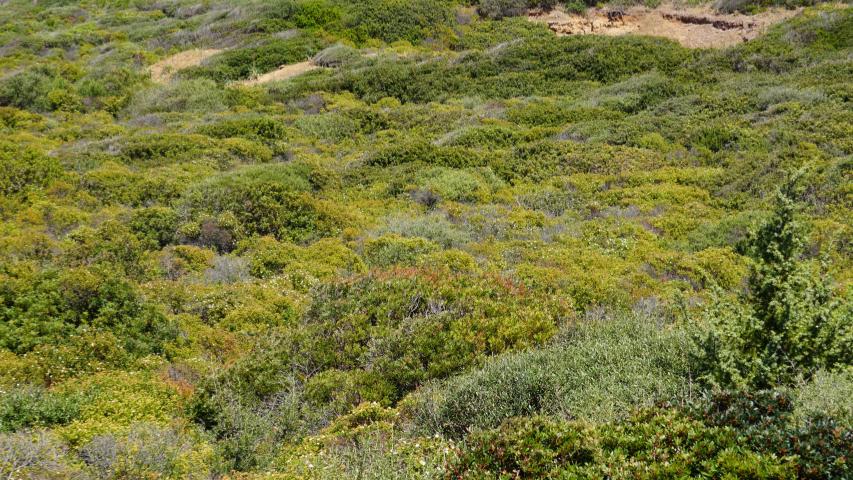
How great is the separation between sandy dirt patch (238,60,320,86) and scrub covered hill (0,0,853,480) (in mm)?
3114

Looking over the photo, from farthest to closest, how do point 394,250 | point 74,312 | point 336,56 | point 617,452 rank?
1. point 336,56
2. point 394,250
3. point 74,312
4. point 617,452

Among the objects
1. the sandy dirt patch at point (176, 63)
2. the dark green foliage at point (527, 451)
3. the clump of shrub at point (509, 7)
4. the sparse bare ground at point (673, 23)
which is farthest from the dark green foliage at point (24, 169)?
the clump of shrub at point (509, 7)

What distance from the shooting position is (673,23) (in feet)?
113

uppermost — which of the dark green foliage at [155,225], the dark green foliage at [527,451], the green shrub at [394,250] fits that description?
the dark green foliage at [527,451]

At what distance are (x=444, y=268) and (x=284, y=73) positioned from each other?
26392 mm

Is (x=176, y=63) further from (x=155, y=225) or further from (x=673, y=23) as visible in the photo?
(x=673, y=23)

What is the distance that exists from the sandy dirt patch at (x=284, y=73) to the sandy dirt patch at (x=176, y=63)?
15.0 feet

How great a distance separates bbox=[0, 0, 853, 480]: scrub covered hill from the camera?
16.2ft

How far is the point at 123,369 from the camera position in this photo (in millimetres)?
7695

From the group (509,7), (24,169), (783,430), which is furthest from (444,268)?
(509,7)

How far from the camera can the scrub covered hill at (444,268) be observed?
4934mm

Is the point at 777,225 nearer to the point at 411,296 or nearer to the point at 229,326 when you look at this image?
the point at 411,296

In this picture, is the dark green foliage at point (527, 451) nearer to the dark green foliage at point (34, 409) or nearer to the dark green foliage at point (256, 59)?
the dark green foliage at point (34, 409)

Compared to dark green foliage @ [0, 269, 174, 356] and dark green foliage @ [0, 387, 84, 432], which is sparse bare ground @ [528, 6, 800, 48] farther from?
dark green foliage @ [0, 387, 84, 432]
